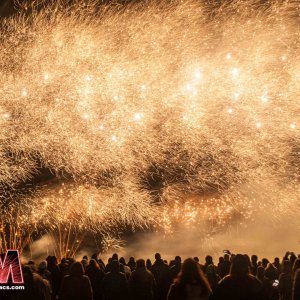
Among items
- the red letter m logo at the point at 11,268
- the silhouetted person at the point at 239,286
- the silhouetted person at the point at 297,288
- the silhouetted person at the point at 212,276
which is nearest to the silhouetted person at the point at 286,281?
the silhouetted person at the point at 212,276

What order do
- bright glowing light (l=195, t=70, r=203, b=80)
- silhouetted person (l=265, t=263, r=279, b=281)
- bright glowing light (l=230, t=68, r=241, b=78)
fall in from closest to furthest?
silhouetted person (l=265, t=263, r=279, b=281)
bright glowing light (l=230, t=68, r=241, b=78)
bright glowing light (l=195, t=70, r=203, b=80)

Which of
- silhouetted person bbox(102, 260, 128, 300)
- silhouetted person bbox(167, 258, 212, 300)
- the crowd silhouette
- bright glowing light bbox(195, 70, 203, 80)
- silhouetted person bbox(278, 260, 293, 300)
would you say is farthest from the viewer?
bright glowing light bbox(195, 70, 203, 80)

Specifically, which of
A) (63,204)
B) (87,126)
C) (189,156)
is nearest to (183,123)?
(189,156)

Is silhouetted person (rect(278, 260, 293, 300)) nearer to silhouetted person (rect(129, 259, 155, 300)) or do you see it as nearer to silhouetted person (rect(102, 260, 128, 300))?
silhouetted person (rect(129, 259, 155, 300))

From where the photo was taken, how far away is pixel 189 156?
12172 mm

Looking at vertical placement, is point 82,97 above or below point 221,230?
above

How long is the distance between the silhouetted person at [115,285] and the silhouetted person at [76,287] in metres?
1.16

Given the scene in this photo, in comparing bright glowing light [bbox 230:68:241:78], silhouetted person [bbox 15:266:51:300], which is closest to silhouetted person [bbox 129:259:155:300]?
silhouetted person [bbox 15:266:51:300]

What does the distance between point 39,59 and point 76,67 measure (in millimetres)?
846

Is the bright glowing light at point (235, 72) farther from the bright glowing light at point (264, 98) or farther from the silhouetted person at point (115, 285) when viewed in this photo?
the silhouetted person at point (115, 285)

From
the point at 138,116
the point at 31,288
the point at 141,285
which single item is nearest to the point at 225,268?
the point at 141,285

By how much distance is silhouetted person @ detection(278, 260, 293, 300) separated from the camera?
7.98 meters

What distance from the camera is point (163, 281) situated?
8.26 metres

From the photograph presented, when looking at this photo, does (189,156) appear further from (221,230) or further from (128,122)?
(221,230)
